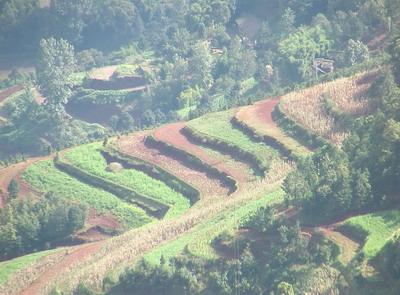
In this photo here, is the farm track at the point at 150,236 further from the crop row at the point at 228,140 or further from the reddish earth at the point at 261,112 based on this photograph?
the reddish earth at the point at 261,112

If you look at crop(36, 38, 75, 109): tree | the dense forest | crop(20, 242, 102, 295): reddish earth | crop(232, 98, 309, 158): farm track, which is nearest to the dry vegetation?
the dense forest

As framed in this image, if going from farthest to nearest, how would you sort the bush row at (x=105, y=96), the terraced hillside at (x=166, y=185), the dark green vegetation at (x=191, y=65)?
the bush row at (x=105, y=96) → the dark green vegetation at (x=191, y=65) → the terraced hillside at (x=166, y=185)

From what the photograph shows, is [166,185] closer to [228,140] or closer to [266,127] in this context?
[228,140]

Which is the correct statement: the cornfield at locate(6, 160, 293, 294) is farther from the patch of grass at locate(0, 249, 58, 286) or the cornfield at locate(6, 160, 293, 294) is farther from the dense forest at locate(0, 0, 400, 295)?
the patch of grass at locate(0, 249, 58, 286)

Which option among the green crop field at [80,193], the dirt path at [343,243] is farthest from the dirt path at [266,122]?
the dirt path at [343,243]

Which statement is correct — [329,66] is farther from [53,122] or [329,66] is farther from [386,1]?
[53,122]
